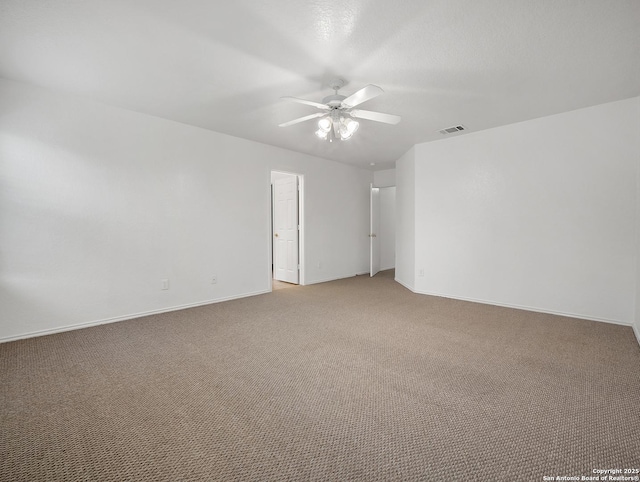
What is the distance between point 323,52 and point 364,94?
0.47m

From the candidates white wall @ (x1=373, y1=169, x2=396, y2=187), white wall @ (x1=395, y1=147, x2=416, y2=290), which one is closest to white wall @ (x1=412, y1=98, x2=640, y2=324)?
white wall @ (x1=395, y1=147, x2=416, y2=290)

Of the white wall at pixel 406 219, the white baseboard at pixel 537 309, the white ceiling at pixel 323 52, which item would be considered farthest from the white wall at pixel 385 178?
the white ceiling at pixel 323 52

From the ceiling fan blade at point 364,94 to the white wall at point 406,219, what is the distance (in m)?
2.90

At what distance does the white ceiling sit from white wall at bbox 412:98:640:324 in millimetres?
513

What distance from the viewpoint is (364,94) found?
2.32 metres

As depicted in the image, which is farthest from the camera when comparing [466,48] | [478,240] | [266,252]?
[266,252]

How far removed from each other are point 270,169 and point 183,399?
3941 millimetres

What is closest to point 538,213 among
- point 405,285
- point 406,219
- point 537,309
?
point 537,309

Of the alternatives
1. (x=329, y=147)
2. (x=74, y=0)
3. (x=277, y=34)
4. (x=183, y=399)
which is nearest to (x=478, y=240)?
(x=329, y=147)

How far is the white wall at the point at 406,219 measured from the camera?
518 cm

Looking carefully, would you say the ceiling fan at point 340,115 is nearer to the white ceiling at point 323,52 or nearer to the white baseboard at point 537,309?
the white ceiling at point 323,52

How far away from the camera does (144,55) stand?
94.1 inches

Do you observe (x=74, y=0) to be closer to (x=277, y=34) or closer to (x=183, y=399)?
(x=277, y=34)

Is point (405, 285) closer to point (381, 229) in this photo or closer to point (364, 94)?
point (381, 229)
